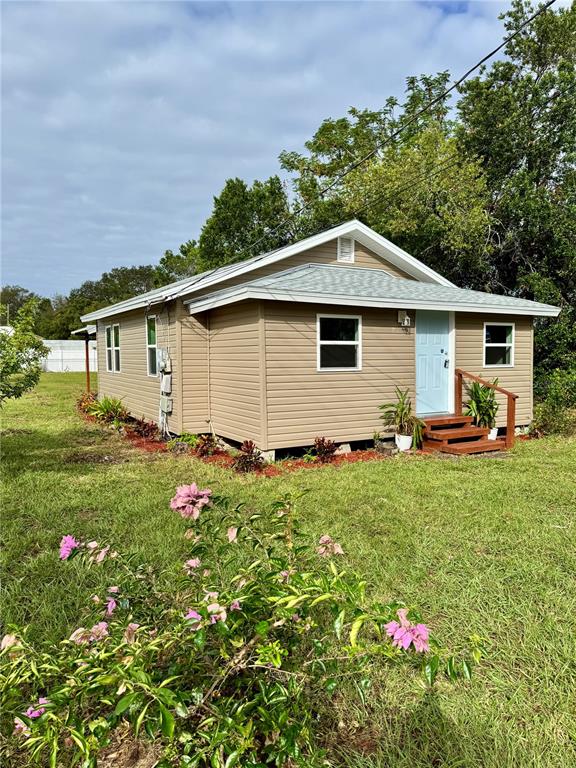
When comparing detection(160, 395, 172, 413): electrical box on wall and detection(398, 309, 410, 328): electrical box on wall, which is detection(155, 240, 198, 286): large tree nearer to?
detection(160, 395, 172, 413): electrical box on wall

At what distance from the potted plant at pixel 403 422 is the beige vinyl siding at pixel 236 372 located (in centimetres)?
249

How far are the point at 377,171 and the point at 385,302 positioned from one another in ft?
32.7

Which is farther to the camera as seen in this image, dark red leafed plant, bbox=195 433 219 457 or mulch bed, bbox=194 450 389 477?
dark red leafed plant, bbox=195 433 219 457

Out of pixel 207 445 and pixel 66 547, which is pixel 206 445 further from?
pixel 66 547

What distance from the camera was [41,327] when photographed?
46.9 m

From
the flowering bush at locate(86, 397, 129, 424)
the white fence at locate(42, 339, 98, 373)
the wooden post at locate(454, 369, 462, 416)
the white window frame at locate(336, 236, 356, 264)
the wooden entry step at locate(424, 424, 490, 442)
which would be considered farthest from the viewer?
the white fence at locate(42, 339, 98, 373)

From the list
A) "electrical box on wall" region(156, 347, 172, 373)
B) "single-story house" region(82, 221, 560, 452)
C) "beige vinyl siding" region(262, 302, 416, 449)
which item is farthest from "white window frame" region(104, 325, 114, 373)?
"beige vinyl siding" region(262, 302, 416, 449)

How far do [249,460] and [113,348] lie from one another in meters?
8.20

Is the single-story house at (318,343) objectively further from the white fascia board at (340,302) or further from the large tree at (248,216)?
the large tree at (248,216)

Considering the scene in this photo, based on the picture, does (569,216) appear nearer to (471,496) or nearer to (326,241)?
(326,241)

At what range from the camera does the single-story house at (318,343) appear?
7891 mm

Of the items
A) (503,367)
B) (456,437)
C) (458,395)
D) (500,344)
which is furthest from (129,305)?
(503,367)

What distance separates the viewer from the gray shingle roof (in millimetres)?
7652

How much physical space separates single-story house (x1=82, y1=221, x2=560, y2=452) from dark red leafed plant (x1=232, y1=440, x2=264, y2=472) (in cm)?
19
